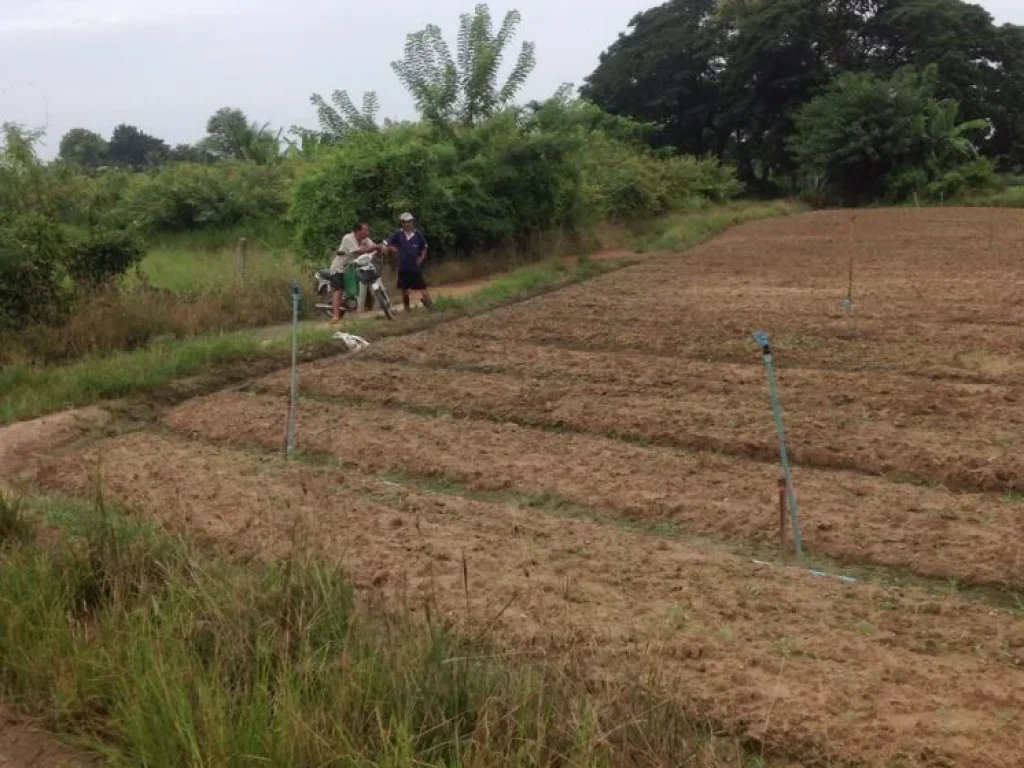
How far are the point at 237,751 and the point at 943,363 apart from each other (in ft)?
29.1

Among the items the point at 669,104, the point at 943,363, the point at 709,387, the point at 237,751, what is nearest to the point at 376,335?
the point at 709,387

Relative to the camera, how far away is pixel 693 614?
5.02 m

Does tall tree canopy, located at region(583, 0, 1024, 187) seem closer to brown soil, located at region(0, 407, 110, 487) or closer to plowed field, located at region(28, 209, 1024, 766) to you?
plowed field, located at region(28, 209, 1024, 766)

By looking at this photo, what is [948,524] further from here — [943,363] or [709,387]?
[943,363]

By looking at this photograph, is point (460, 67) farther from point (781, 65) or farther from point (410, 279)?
point (781, 65)

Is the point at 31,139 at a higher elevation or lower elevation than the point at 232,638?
higher

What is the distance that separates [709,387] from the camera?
993 centimetres

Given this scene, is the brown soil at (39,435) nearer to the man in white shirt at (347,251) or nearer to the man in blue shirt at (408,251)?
the man in white shirt at (347,251)

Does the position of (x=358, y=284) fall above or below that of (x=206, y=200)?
below

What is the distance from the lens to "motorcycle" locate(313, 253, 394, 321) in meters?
14.5

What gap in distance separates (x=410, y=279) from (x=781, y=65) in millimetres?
33852

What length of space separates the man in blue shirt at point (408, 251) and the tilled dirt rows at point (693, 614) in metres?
7.57

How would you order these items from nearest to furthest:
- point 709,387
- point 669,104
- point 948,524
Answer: point 948,524, point 709,387, point 669,104

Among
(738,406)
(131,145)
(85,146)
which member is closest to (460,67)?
(738,406)
